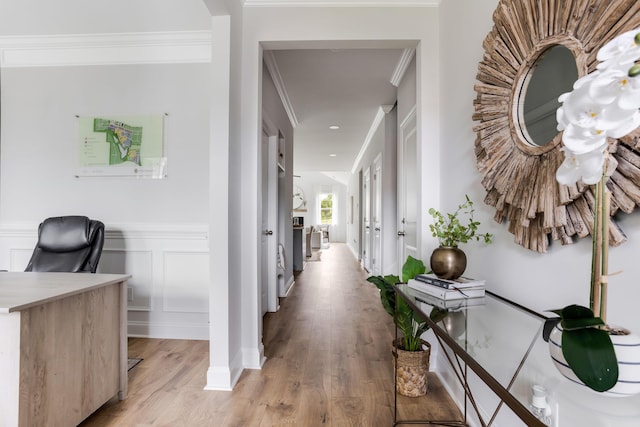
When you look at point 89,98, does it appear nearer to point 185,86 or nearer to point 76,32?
point 76,32

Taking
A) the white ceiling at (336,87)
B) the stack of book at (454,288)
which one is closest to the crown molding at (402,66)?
the white ceiling at (336,87)

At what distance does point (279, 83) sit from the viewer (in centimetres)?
354

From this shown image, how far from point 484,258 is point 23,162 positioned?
388 cm

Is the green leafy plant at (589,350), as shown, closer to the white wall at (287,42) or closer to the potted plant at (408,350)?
the potted plant at (408,350)

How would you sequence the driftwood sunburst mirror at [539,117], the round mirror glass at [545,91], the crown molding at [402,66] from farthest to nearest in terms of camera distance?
the crown molding at [402,66] → the round mirror glass at [545,91] → the driftwood sunburst mirror at [539,117]

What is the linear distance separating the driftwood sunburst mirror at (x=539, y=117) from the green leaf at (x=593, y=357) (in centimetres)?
42

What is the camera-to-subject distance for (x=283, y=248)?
4086 millimetres

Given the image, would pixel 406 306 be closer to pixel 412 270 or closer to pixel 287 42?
pixel 412 270

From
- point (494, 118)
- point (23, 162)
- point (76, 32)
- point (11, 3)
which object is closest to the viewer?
point (494, 118)

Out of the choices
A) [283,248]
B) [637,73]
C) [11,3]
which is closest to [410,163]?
[283,248]

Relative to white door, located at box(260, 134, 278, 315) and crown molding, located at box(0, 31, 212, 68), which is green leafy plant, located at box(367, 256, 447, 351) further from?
crown molding, located at box(0, 31, 212, 68)

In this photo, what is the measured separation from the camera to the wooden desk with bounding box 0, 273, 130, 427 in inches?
47.4

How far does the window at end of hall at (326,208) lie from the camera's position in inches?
524

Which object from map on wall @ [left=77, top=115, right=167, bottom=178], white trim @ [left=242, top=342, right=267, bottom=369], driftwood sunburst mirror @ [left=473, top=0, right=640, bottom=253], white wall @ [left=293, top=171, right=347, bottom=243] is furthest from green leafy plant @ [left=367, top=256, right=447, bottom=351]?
white wall @ [left=293, top=171, right=347, bottom=243]
